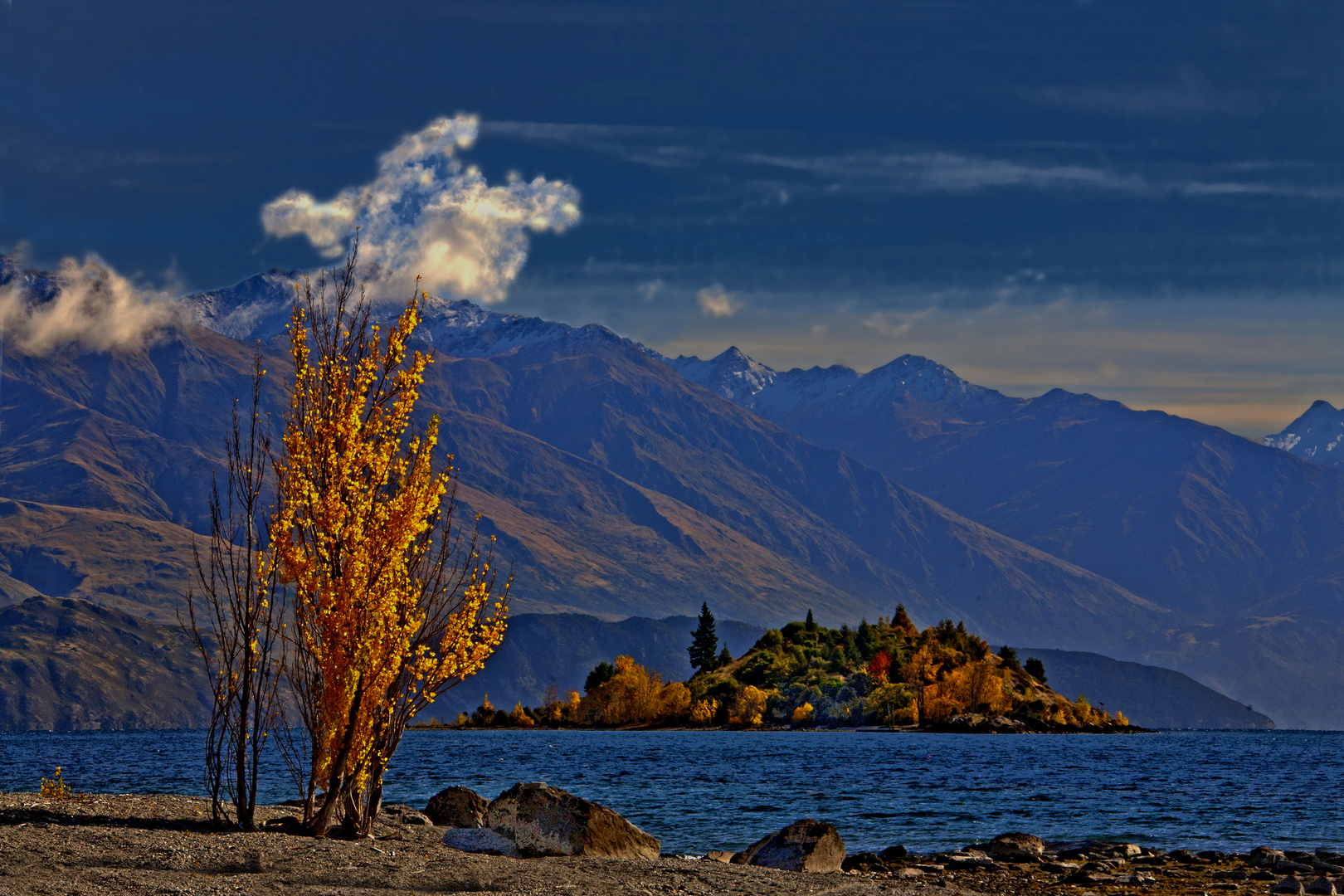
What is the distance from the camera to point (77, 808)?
123 ft

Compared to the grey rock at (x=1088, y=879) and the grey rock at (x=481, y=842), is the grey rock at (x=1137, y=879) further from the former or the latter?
the grey rock at (x=481, y=842)

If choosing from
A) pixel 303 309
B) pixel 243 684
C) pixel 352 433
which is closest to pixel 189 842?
pixel 243 684

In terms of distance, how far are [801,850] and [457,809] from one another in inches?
559

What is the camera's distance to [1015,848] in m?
48.1

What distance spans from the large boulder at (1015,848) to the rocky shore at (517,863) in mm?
83

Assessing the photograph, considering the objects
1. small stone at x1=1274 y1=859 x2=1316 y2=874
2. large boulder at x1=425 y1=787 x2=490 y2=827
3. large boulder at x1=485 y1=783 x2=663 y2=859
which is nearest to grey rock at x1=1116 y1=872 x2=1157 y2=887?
→ small stone at x1=1274 y1=859 x2=1316 y2=874

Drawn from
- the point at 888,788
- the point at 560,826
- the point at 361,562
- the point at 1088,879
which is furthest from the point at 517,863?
the point at 888,788

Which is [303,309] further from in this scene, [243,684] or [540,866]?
[540,866]

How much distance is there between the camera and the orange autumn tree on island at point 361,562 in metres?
35.7

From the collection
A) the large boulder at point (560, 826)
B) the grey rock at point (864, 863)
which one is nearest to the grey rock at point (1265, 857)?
the grey rock at point (864, 863)

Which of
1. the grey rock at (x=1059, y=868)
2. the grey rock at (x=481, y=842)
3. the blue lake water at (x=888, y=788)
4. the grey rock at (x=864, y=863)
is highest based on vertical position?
the grey rock at (x=481, y=842)

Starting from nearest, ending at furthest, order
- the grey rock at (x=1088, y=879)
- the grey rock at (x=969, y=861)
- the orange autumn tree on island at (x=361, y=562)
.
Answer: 1. the orange autumn tree on island at (x=361, y=562)
2. the grey rock at (x=1088, y=879)
3. the grey rock at (x=969, y=861)

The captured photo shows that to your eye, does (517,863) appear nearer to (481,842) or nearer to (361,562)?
(481,842)

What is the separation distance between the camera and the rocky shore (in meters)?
28.3
